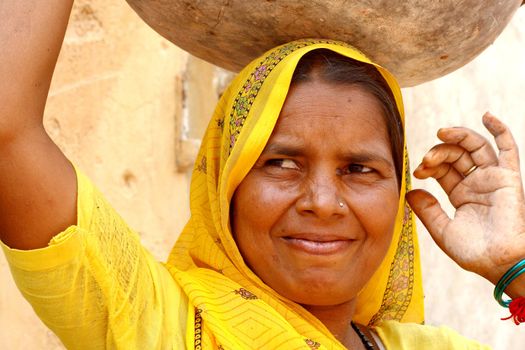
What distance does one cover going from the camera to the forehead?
2.30 metres

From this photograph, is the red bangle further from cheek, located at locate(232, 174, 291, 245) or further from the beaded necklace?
cheek, located at locate(232, 174, 291, 245)

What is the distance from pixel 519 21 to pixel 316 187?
290 centimetres

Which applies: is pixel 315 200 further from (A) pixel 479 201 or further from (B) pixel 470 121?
(B) pixel 470 121

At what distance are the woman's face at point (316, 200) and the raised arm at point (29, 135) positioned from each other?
55 cm

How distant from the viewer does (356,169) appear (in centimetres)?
236

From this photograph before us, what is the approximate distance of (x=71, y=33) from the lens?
13.5ft

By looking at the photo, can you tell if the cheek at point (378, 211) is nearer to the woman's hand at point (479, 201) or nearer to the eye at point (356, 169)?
the eye at point (356, 169)

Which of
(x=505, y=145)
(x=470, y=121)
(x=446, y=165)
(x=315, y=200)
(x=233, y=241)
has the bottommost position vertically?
(x=233, y=241)

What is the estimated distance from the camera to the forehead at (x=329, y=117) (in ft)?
7.56

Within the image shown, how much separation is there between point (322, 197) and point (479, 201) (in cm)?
60

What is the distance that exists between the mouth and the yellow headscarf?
14 centimetres

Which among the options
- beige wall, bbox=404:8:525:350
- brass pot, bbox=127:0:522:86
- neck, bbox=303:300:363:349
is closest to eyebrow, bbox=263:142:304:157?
brass pot, bbox=127:0:522:86

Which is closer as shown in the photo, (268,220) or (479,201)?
(268,220)

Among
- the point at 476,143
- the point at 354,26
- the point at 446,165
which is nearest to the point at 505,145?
the point at 476,143
